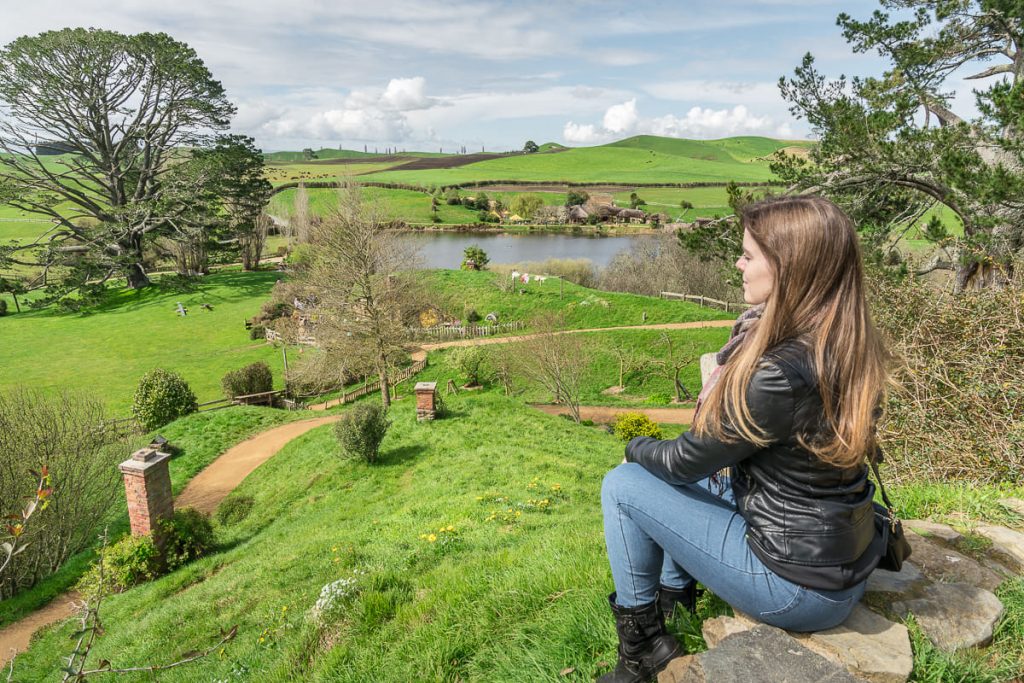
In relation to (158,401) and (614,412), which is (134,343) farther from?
(614,412)

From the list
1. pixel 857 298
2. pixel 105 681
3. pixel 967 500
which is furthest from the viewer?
pixel 105 681

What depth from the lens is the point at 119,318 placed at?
33500 mm

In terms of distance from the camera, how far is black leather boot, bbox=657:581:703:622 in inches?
105

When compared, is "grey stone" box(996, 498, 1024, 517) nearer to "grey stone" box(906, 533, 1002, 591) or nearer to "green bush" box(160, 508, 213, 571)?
"grey stone" box(906, 533, 1002, 591)

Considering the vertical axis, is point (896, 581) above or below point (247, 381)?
above

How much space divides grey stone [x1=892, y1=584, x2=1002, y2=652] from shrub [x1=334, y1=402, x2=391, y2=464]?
10.3 metres

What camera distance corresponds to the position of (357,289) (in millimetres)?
20922

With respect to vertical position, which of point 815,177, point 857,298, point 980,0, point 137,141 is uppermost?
point 137,141

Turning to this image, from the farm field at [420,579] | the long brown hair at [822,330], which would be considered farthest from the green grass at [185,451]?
the long brown hair at [822,330]

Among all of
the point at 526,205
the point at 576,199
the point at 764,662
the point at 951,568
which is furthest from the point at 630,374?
the point at 576,199

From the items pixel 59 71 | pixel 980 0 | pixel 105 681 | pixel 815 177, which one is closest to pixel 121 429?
pixel 105 681

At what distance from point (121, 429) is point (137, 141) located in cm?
3111

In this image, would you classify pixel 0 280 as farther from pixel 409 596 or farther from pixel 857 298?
pixel 857 298

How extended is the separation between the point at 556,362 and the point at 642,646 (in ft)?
62.2
